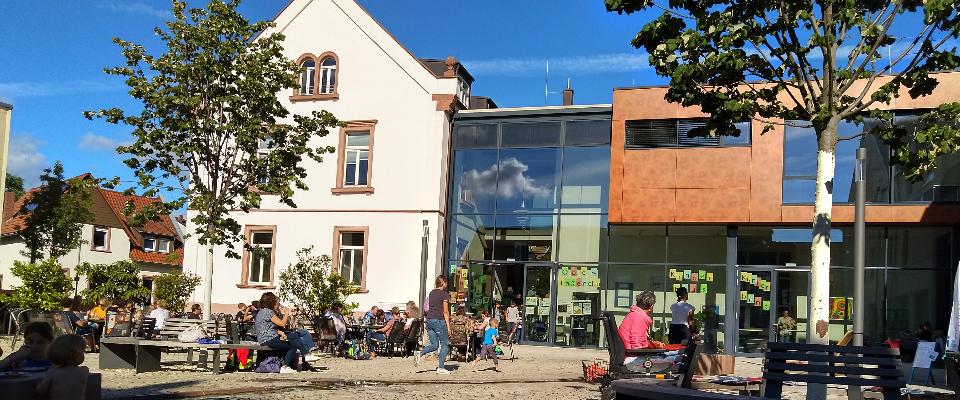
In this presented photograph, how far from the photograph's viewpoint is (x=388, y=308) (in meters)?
27.4

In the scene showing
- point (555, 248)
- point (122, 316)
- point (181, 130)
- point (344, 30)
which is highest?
point (344, 30)

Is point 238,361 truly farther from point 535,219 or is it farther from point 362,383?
point 535,219

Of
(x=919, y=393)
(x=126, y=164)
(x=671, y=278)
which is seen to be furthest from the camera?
(x=671, y=278)

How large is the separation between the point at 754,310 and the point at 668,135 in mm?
4681

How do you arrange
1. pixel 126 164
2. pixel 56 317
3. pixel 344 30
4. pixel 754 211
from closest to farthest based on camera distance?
pixel 56 317, pixel 126 164, pixel 754 211, pixel 344 30

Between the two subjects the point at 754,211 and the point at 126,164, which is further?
the point at 754,211

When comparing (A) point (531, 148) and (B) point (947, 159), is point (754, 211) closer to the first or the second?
(B) point (947, 159)

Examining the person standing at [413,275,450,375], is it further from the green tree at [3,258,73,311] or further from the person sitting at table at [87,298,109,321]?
the green tree at [3,258,73,311]

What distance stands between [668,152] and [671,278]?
3225 mm

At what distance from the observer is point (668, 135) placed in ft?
81.4

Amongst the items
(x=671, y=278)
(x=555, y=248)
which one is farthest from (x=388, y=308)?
(x=671, y=278)

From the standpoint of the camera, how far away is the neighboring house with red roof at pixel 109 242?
54594 millimetres

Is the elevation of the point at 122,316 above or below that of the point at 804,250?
below

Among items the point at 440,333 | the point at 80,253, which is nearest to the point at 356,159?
the point at 440,333
